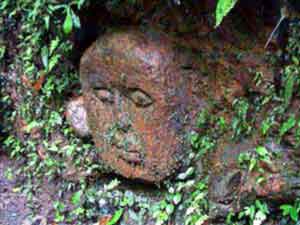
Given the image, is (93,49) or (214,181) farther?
(93,49)

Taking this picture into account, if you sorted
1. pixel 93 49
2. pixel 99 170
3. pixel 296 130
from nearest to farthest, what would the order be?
pixel 296 130
pixel 93 49
pixel 99 170

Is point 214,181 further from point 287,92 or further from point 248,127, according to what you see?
point 287,92

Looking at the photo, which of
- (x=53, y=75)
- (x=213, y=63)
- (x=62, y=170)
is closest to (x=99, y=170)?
(x=62, y=170)

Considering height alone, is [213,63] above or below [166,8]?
below

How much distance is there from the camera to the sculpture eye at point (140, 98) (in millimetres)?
4996

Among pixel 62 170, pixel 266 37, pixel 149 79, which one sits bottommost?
pixel 62 170

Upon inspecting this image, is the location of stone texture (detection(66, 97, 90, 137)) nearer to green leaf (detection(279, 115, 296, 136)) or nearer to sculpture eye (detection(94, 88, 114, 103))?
sculpture eye (detection(94, 88, 114, 103))

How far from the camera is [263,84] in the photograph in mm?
4625

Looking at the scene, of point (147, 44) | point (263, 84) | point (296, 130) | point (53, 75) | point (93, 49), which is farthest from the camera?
point (53, 75)

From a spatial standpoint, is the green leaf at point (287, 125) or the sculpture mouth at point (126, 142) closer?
the green leaf at point (287, 125)

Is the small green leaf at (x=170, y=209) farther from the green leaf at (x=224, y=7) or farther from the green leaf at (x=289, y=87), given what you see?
the green leaf at (x=224, y=7)

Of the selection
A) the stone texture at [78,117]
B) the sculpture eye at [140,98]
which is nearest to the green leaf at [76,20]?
the sculpture eye at [140,98]

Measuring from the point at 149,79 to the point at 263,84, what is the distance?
113 centimetres

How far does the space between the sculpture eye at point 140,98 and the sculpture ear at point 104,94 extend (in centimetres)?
29
